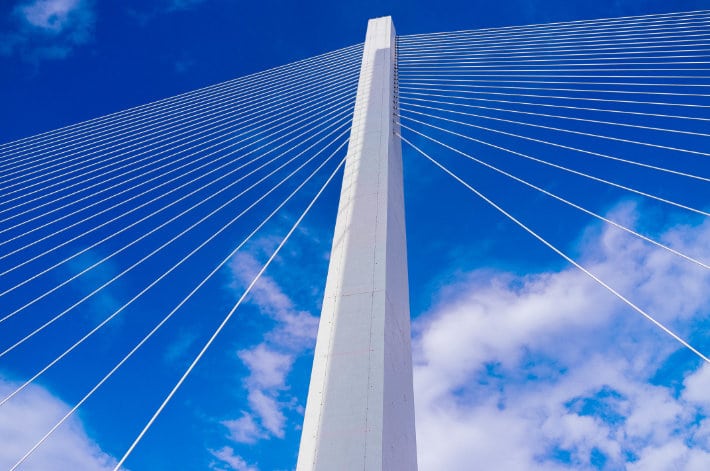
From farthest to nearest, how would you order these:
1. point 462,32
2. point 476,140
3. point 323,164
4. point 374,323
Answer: point 462,32 → point 323,164 → point 476,140 → point 374,323

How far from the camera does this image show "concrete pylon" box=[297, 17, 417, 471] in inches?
124

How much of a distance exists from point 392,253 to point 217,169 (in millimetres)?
2930

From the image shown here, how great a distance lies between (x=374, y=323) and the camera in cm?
369

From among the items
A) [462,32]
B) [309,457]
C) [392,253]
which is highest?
[462,32]

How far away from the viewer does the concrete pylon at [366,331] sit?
3145 mm

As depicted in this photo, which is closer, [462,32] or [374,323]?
[374,323]

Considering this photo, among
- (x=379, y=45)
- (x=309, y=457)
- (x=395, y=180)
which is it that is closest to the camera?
(x=309, y=457)

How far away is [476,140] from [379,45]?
2.15m

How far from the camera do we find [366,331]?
366 cm

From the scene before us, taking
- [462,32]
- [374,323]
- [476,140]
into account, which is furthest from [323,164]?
[462,32]

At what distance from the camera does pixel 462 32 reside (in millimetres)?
9422

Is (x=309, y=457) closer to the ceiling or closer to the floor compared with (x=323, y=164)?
closer to the floor

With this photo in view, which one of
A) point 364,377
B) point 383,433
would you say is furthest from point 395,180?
point 383,433

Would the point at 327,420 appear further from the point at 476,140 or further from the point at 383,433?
the point at 476,140
